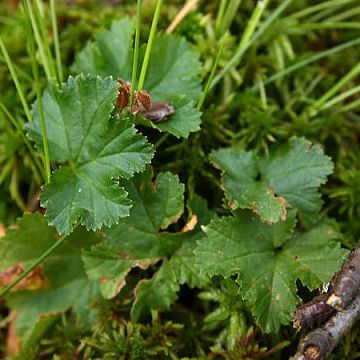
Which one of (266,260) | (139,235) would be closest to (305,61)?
(266,260)

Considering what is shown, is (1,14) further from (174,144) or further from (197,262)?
(197,262)

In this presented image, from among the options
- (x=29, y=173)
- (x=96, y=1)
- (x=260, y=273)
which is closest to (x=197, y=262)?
(x=260, y=273)

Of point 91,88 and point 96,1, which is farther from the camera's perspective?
point 96,1

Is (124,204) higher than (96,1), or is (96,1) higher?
(96,1)

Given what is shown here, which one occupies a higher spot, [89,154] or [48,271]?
[89,154]

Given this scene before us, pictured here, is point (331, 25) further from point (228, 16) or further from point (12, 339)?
point (12, 339)

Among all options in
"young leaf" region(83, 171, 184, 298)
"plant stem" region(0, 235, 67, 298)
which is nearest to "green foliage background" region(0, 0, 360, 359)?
"young leaf" region(83, 171, 184, 298)

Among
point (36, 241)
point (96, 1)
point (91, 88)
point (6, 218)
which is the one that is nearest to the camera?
point (91, 88)
